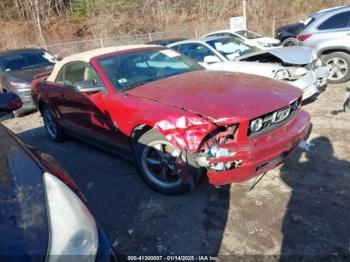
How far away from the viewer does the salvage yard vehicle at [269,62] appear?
5891 mm

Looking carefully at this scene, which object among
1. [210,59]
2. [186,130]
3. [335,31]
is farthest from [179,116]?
[335,31]

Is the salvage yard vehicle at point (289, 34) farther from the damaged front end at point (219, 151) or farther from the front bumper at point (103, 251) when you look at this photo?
the front bumper at point (103, 251)

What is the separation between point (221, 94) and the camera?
3422 millimetres

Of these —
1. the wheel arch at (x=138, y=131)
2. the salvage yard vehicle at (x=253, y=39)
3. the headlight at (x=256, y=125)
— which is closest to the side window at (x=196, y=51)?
the salvage yard vehicle at (x=253, y=39)

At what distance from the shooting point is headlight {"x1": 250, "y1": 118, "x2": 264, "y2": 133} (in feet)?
10.3

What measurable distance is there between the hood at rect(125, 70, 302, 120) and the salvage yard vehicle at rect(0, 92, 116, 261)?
161cm

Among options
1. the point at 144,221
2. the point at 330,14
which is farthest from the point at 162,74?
the point at 330,14

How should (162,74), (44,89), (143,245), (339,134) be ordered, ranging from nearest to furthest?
(143,245) < (162,74) < (339,134) < (44,89)

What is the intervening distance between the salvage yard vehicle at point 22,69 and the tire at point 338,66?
7430mm

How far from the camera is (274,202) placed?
3.38 meters

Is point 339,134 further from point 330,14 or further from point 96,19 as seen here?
point 96,19

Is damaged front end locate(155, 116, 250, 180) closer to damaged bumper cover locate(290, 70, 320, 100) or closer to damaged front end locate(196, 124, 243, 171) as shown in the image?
damaged front end locate(196, 124, 243, 171)

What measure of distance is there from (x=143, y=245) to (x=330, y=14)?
Result: 297 inches

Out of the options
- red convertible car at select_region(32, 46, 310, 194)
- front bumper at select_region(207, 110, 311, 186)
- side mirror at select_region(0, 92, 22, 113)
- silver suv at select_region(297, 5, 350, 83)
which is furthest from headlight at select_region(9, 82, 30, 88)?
silver suv at select_region(297, 5, 350, 83)
